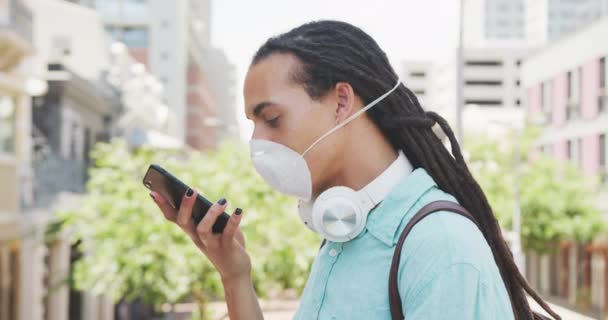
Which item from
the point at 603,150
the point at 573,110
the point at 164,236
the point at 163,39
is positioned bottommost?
the point at 603,150

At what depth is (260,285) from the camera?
1842 cm

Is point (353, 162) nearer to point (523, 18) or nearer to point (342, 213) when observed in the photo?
point (342, 213)

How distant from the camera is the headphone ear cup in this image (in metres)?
1.82

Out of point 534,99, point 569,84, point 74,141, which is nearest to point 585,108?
point 569,84

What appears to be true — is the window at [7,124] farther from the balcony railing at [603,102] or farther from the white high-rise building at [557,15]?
the white high-rise building at [557,15]

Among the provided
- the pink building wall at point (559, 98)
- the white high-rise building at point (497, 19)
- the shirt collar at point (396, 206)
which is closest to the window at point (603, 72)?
the pink building wall at point (559, 98)

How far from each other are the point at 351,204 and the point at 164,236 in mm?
16984

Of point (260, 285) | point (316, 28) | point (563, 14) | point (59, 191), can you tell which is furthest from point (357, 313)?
point (563, 14)

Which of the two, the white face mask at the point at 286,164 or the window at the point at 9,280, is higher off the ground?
the white face mask at the point at 286,164

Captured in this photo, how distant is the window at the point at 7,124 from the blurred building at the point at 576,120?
→ 1968 cm

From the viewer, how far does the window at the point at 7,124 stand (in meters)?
19.2

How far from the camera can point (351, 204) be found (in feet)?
5.98

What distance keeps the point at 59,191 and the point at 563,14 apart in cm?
13239

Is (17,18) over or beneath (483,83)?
over
